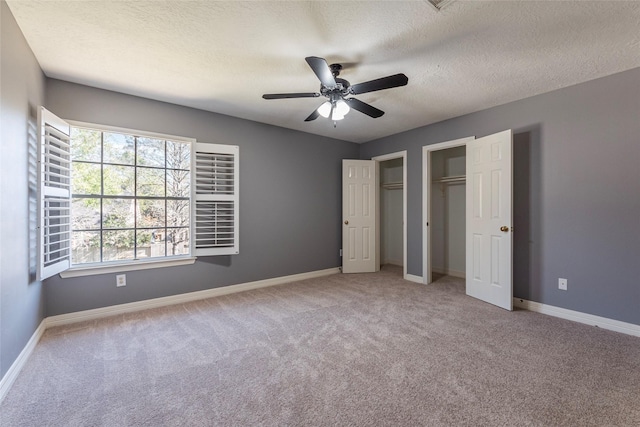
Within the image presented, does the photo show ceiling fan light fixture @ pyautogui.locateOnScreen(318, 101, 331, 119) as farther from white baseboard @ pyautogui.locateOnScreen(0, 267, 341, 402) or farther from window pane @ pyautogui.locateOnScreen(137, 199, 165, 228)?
white baseboard @ pyautogui.locateOnScreen(0, 267, 341, 402)

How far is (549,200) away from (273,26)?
132 inches

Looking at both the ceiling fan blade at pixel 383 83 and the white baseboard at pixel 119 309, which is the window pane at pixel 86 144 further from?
the ceiling fan blade at pixel 383 83

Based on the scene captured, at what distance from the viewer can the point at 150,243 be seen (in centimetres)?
344

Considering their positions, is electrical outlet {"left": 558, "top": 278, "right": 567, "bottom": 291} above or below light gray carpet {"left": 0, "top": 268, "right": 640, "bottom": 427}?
above

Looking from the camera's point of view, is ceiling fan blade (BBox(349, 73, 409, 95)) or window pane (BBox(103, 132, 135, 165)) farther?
window pane (BBox(103, 132, 135, 165))

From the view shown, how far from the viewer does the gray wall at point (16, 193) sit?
179 centimetres

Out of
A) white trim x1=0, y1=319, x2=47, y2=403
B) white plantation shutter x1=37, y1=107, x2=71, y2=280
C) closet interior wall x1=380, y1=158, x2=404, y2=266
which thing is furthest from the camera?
closet interior wall x1=380, y1=158, x2=404, y2=266

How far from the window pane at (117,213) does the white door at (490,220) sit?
14.2 ft

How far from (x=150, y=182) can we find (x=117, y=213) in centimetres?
51

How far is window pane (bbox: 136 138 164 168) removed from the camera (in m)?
3.34

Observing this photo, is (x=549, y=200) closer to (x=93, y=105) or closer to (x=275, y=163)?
(x=275, y=163)

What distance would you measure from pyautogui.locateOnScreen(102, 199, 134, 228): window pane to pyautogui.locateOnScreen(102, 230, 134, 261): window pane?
A: 0.09 m

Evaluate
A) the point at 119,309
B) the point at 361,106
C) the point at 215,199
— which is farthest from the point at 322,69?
the point at 119,309

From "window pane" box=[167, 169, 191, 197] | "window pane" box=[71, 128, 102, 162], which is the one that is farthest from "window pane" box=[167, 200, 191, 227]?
"window pane" box=[71, 128, 102, 162]
